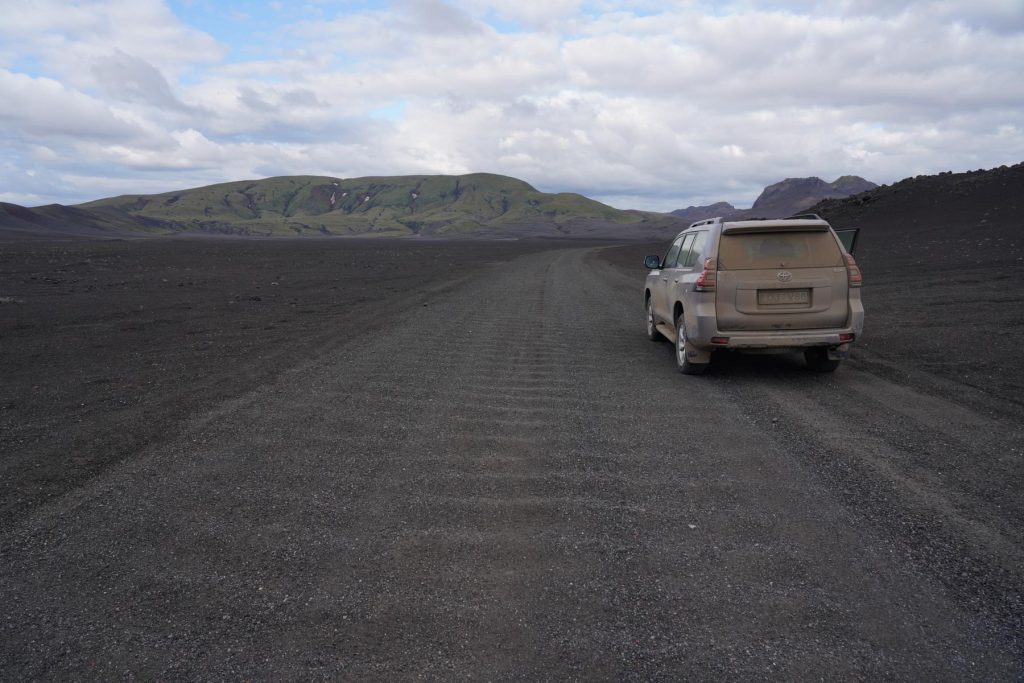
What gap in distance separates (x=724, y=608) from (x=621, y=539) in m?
0.80

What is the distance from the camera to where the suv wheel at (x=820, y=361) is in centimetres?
837

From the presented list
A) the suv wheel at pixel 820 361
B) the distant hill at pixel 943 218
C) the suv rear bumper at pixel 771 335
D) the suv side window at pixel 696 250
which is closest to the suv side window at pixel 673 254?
the suv side window at pixel 696 250

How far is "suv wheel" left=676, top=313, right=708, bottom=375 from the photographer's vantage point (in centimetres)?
845

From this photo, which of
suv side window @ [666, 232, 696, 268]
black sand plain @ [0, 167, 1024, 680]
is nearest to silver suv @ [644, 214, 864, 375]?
black sand plain @ [0, 167, 1024, 680]

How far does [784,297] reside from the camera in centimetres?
791

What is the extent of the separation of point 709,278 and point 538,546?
5082 millimetres

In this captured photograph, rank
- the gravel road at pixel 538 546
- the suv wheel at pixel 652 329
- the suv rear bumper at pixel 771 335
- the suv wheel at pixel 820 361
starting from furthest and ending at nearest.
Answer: the suv wheel at pixel 652 329 → the suv wheel at pixel 820 361 → the suv rear bumper at pixel 771 335 → the gravel road at pixel 538 546

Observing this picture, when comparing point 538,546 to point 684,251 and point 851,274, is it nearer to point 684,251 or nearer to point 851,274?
point 851,274

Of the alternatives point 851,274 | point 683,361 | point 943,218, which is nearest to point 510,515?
point 683,361

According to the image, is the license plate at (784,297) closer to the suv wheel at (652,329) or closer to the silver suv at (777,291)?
the silver suv at (777,291)

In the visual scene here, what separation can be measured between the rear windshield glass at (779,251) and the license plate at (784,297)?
0.99 feet

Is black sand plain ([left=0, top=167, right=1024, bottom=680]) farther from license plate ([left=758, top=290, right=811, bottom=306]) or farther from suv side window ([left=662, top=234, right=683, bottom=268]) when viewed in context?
suv side window ([left=662, top=234, right=683, bottom=268])

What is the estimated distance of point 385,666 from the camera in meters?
2.88

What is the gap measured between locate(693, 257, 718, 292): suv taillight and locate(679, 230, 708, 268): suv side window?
0.45 metres
